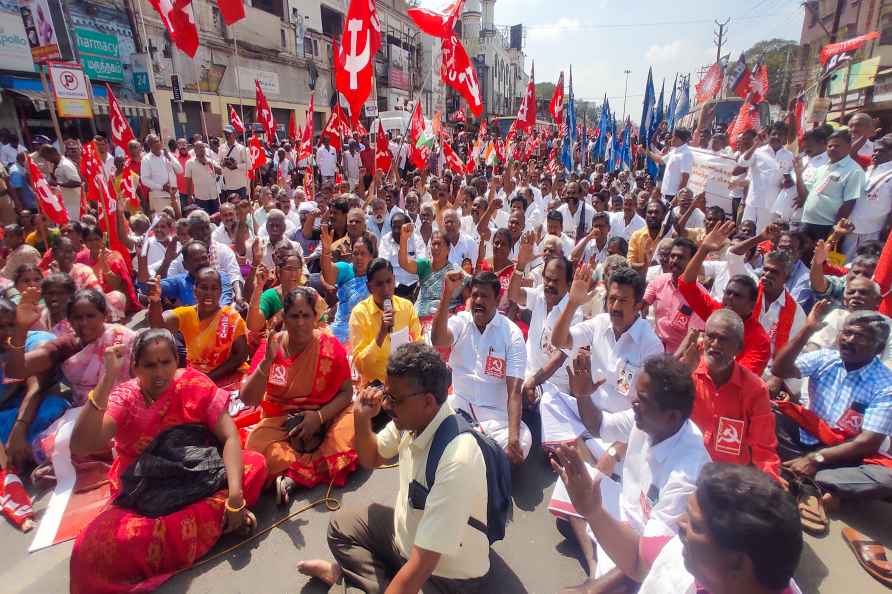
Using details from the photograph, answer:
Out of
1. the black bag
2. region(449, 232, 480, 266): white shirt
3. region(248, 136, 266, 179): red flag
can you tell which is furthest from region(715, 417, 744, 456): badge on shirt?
region(248, 136, 266, 179): red flag

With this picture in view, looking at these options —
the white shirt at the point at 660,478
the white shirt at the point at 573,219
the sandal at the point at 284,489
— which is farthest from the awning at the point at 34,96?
the white shirt at the point at 660,478

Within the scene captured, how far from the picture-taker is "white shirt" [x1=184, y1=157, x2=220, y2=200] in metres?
8.41

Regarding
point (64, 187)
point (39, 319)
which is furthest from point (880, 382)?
point (64, 187)

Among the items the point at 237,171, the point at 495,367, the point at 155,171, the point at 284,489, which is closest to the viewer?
the point at 284,489

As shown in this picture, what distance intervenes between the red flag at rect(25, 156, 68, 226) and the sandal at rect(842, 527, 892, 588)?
797 cm

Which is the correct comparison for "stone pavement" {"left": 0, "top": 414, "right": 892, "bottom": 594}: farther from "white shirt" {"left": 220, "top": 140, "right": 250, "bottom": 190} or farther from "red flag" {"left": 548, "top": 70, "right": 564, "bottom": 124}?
"red flag" {"left": 548, "top": 70, "right": 564, "bottom": 124}

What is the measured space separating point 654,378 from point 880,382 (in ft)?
5.87

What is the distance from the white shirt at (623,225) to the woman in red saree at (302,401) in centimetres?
471

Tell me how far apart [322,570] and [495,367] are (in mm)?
1568

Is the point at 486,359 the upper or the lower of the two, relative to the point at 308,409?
upper

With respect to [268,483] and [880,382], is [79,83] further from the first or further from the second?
[880,382]

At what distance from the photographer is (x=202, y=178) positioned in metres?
8.48

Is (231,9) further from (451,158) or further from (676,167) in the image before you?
(676,167)

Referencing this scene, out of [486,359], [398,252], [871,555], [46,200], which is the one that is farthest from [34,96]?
[871,555]
